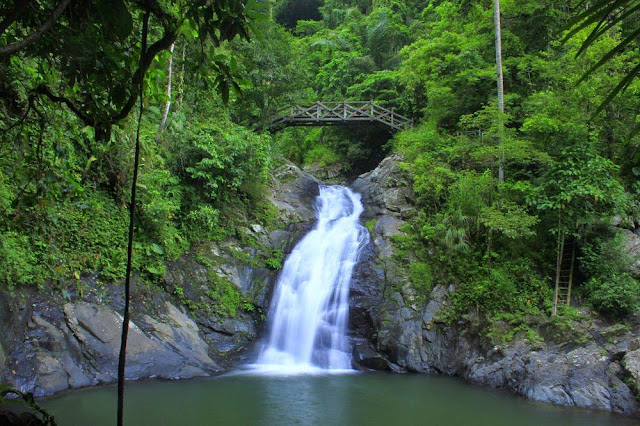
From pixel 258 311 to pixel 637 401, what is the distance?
7646 mm

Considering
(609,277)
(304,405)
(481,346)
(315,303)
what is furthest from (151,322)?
(609,277)

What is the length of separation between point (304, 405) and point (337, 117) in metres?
13.4

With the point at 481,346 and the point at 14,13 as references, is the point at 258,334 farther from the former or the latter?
the point at 14,13

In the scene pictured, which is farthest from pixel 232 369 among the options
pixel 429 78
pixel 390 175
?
pixel 429 78

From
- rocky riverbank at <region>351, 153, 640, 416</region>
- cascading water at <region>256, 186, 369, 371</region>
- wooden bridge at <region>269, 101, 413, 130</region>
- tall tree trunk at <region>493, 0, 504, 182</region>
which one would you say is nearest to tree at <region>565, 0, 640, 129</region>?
rocky riverbank at <region>351, 153, 640, 416</region>

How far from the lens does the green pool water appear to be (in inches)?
257

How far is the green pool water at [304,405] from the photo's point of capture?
21.4 ft

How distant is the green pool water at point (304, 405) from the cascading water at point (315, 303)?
131 centimetres

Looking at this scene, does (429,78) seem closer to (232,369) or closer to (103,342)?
(232,369)

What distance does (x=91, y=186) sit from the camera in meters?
9.47

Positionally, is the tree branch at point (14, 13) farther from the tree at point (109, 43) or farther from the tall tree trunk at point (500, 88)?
the tall tree trunk at point (500, 88)

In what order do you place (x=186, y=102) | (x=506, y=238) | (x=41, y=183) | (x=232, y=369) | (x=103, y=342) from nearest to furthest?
(x=41, y=183) → (x=103, y=342) → (x=232, y=369) → (x=506, y=238) → (x=186, y=102)

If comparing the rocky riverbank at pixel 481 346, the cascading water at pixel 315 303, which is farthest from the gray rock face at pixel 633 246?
the cascading water at pixel 315 303

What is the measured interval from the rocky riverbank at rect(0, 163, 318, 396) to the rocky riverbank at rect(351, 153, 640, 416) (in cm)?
262
